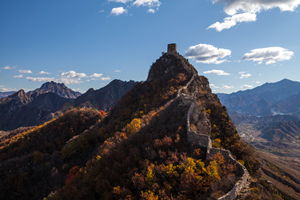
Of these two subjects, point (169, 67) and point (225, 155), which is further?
point (169, 67)

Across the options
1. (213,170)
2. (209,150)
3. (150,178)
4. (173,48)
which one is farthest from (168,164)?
(173,48)

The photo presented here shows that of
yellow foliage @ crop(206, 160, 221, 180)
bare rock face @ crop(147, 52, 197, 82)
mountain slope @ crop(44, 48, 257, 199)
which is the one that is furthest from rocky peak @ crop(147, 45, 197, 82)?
yellow foliage @ crop(206, 160, 221, 180)

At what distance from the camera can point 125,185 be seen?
2084 cm

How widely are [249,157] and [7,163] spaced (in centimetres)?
7485

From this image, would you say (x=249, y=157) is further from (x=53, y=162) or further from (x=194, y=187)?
(x=53, y=162)

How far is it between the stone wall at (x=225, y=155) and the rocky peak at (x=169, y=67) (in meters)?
45.0

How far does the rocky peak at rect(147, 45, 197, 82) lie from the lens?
72006mm

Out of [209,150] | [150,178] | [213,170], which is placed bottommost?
[150,178]

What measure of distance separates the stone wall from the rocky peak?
45.0 metres

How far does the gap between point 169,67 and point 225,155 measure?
2498 inches

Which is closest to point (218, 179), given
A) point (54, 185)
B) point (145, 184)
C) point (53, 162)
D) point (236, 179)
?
point (236, 179)

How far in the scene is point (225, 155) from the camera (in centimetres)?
1838

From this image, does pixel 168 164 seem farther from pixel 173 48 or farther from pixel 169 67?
pixel 173 48

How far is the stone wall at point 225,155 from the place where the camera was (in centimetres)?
1331
